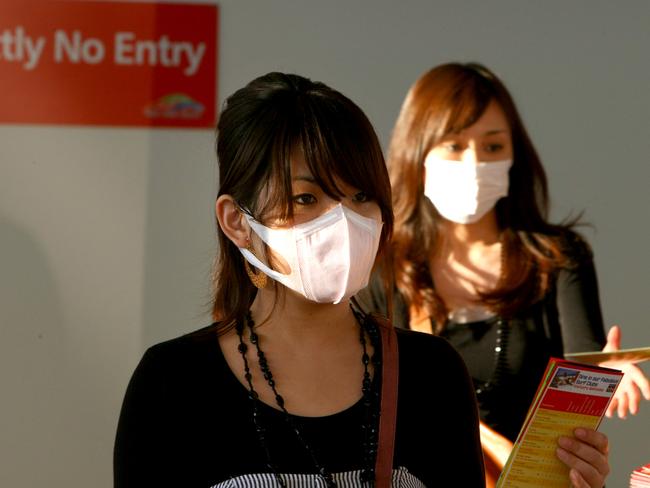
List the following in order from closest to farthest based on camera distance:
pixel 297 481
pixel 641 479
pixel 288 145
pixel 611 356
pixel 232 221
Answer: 1. pixel 297 481
2. pixel 288 145
3. pixel 232 221
4. pixel 611 356
5. pixel 641 479

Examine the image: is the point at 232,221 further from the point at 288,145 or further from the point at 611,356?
the point at 611,356

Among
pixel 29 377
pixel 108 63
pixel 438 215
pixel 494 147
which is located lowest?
pixel 29 377

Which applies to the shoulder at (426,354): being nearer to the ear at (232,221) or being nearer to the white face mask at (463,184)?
the ear at (232,221)

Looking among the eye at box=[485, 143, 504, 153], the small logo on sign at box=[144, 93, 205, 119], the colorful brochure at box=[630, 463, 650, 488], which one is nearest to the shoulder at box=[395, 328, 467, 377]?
the colorful brochure at box=[630, 463, 650, 488]

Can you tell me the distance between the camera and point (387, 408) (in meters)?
1.69

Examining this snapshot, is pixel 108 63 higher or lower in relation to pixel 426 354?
higher

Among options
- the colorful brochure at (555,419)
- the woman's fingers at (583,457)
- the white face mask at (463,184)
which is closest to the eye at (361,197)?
the colorful brochure at (555,419)

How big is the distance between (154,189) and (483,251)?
1630 mm

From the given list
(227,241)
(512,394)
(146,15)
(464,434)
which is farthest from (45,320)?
(464,434)

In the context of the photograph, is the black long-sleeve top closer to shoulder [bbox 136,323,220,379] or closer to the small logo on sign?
shoulder [bbox 136,323,220,379]

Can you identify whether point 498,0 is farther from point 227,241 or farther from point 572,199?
point 227,241

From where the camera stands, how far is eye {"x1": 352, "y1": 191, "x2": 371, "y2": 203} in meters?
1.70

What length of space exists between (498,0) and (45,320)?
2.20m

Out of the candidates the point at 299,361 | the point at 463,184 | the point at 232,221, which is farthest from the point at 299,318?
the point at 463,184
